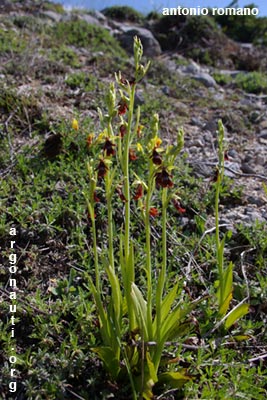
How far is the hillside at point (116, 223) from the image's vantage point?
2262 mm

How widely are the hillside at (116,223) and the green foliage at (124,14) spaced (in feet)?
19.2

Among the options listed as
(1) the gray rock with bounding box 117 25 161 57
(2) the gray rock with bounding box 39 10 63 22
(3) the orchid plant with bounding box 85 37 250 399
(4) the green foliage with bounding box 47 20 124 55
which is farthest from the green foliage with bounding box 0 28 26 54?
(3) the orchid plant with bounding box 85 37 250 399

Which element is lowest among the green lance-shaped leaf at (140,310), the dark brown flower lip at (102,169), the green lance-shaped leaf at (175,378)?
the green lance-shaped leaf at (175,378)

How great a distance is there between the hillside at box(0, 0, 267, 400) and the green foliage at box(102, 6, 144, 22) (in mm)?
5857

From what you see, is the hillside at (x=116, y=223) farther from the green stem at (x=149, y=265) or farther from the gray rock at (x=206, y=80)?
the gray rock at (x=206, y=80)

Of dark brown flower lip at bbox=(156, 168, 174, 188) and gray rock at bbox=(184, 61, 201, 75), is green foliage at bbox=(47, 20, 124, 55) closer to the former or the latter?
gray rock at bbox=(184, 61, 201, 75)

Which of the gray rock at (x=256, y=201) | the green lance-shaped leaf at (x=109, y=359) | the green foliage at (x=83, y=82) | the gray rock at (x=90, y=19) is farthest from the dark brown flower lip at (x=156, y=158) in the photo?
the gray rock at (x=90, y=19)

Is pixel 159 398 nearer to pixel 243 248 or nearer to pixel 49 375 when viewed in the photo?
pixel 49 375

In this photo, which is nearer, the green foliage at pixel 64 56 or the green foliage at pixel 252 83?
the green foliage at pixel 64 56

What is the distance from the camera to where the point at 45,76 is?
5473 mm

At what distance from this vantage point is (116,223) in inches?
136

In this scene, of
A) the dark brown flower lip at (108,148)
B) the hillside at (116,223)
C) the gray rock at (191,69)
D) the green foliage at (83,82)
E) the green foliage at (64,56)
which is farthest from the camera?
the gray rock at (191,69)

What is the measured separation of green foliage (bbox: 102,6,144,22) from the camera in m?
12.0

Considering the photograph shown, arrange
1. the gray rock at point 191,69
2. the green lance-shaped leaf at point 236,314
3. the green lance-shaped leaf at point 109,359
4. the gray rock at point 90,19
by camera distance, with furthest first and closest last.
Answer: the gray rock at point 90,19
the gray rock at point 191,69
the green lance-shaped leaf at point 236,314
the green lance-shaped leaf at point 109,359
